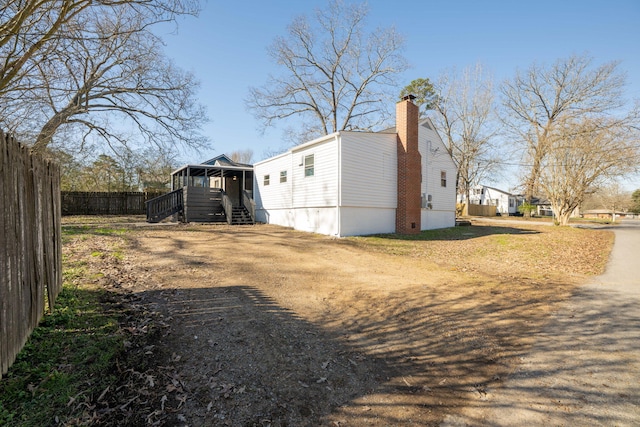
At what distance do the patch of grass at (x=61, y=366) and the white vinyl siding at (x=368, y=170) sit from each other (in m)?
11.4

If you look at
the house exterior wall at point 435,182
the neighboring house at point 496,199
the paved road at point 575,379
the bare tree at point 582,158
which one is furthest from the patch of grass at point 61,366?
the neighboring house at point 496,199

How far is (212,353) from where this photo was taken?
357 centimetres

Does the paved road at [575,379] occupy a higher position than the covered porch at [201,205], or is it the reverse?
the covered porch at [201,205]

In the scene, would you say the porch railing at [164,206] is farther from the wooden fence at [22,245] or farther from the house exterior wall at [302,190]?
the wooden fence at [22,245]

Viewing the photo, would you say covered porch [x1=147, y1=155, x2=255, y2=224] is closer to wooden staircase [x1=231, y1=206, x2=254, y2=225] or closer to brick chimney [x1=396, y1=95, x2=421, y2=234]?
wooden staircase [x1=231, y1=206, x2=254, y2=225]

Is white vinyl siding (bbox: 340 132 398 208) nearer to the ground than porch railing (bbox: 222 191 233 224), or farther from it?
farther from it

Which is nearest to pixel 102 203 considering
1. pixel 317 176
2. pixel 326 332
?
pixel 317 176

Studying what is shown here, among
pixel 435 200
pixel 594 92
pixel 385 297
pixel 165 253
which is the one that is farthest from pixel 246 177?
pixel 594 92

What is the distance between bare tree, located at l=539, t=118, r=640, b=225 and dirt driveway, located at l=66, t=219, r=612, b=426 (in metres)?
18.3

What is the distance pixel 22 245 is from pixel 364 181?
13188 mm

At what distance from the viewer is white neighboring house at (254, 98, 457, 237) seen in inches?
585

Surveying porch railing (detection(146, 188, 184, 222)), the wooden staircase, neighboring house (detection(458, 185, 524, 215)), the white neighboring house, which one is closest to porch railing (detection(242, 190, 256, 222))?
the wooden staircase

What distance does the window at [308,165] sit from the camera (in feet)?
54.5

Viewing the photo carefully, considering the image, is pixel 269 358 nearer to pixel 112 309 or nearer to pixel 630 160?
pixel 112 309
